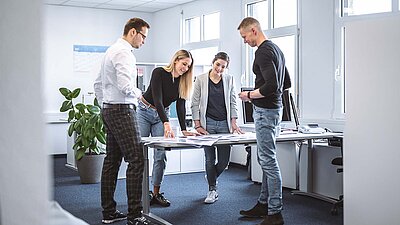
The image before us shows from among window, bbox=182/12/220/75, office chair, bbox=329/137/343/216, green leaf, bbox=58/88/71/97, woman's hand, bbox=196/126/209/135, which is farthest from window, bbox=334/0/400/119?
green leaf, bbox=58/88/71/97

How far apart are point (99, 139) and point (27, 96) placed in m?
4.83

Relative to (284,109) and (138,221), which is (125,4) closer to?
(284,109)

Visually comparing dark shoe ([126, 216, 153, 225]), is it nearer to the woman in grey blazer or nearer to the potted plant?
the woman in grey blazer

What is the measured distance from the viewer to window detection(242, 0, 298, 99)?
227 inches

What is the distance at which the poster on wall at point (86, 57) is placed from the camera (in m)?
7.79

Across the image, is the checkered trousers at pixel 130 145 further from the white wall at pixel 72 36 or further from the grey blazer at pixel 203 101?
the white wall at pixel 72 36

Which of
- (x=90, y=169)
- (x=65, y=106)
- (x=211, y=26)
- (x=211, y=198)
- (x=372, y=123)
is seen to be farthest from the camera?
(x=211, y=26)

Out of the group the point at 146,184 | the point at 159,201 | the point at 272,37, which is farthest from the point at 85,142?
the point at 272,37

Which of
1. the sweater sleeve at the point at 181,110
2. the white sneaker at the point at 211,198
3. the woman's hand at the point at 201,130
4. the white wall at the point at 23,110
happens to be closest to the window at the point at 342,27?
the white sneaker at the point at 211,198

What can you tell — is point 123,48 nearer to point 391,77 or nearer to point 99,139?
point 391,77

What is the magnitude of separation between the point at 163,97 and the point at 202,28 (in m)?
3.79

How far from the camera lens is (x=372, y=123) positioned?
9.42ft

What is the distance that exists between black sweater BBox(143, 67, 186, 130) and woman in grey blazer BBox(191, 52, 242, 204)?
156 mm

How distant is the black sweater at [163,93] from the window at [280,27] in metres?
2.11
